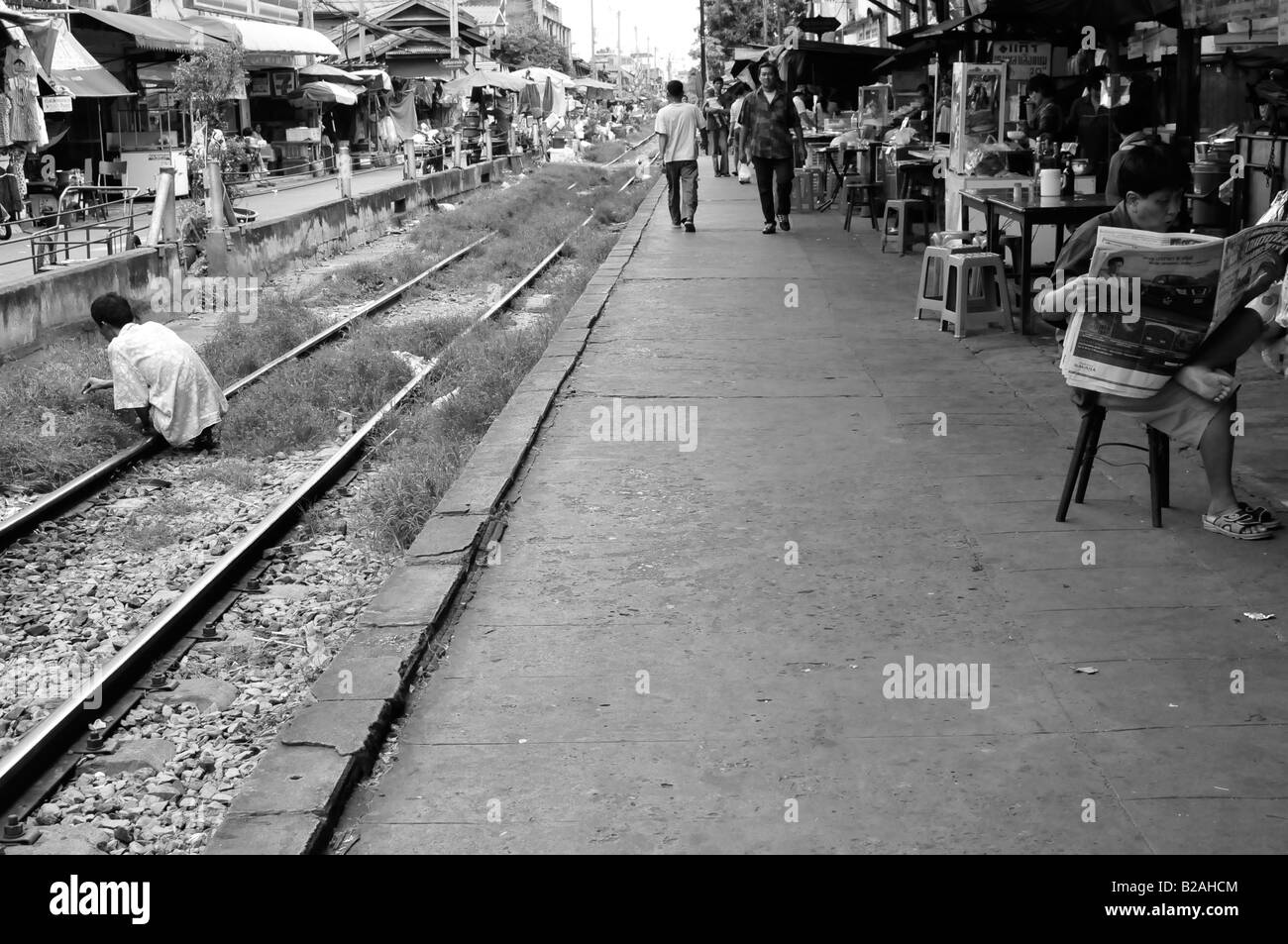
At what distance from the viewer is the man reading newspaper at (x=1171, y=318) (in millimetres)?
5238

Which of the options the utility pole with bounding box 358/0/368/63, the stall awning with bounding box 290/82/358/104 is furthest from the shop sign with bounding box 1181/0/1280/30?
the utility pole with bounding box 358/0/368/63

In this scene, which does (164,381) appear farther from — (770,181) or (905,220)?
(770,181)

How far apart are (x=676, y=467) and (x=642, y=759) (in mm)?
3182

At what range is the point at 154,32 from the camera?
2642 cm

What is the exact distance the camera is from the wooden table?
9.45m

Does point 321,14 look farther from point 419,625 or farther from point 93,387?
point 419,625

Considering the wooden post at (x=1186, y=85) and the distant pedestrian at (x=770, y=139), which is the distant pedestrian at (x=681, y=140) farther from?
the wooden post at (x=1186, y=85)

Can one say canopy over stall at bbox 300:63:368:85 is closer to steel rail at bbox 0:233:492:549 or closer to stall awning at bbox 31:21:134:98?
stall awning at bbox 31:21:134:98

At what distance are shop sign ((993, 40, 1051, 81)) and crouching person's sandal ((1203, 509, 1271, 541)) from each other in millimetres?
8698

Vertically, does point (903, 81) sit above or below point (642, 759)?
above

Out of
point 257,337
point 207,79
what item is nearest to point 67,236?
point 257,337

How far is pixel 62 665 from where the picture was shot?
5680 millimetres

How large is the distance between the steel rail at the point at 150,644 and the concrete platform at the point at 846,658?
1.37 meters
